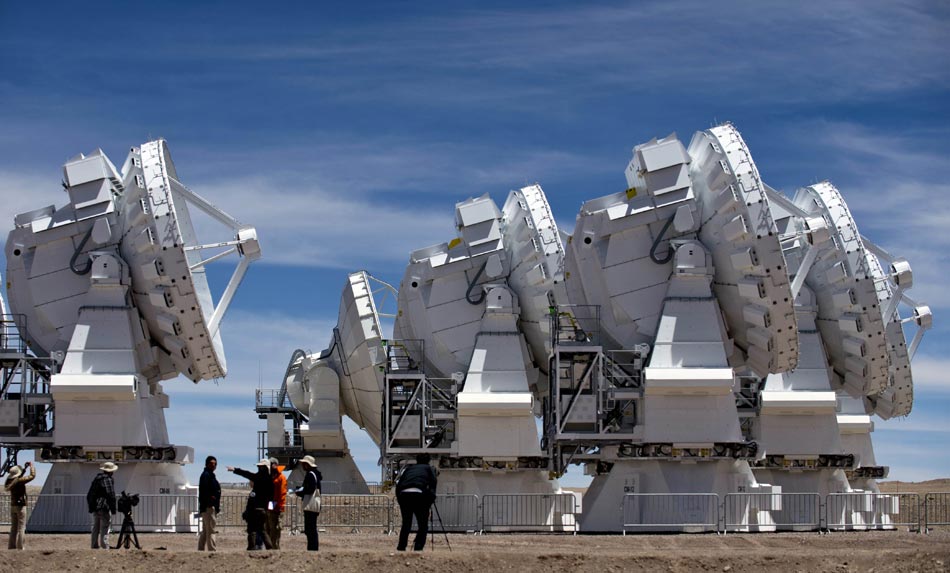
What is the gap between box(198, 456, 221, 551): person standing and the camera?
96.9 ft

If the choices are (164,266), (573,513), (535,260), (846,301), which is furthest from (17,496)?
(846,301)

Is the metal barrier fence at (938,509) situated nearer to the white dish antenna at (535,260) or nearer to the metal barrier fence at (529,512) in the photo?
the metal barrier fence at (529,512)

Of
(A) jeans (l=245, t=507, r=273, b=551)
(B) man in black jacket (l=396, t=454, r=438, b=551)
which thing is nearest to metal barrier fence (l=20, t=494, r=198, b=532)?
(A) jeans (l=245, t=507, r=273, b=551)

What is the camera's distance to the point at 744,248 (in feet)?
143

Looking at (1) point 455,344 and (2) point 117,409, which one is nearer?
(2) point 117,409

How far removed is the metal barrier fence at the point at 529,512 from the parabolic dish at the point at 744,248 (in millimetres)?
7004

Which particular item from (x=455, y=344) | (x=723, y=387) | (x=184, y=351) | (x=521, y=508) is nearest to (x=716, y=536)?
(x=723, y=387)

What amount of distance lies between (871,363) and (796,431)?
10.9ft

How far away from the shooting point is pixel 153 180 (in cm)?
4456

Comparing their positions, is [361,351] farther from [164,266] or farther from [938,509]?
[938,509]

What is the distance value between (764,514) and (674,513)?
2.55m

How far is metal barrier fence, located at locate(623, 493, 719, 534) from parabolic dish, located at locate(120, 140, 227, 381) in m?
12.0

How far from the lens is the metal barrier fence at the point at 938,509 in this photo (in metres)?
42.9

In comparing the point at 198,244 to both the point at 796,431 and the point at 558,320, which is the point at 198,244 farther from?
the point at 796,431
